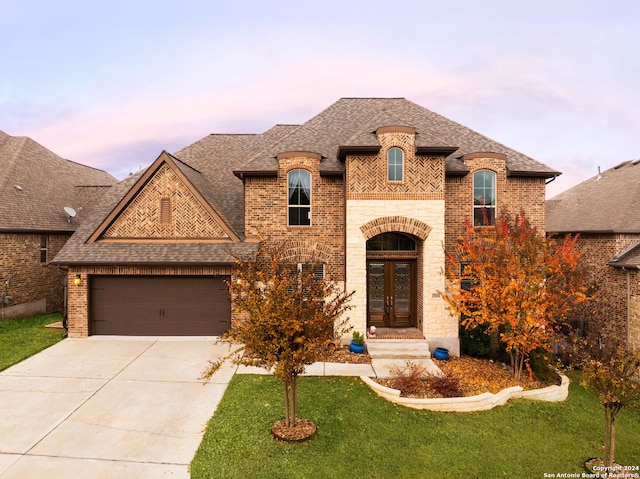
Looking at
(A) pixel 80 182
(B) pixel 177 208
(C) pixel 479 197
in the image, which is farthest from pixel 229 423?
(A) pixel 80 182

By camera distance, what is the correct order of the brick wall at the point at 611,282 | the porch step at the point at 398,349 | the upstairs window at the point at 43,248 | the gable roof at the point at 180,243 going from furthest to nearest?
the upstairs window at the point at 43,248 → the gable roof at the point at 180,243 → the brick wall at the point at 611,282 → the porch step at the point at 398,349

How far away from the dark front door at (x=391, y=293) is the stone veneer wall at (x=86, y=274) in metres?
6.05

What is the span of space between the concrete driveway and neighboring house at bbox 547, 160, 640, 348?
48.4 ft

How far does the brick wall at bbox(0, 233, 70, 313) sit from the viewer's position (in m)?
16.9

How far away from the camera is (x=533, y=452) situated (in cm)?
707

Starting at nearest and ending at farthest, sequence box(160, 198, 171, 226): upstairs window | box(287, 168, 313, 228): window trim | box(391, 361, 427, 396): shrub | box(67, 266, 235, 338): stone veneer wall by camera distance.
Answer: box(391, 361, 427, 396): shrub < box(67, 266, 235, 338): stone veneer wall < box(287, 168, 313, 228): window trim < box(160, 198, 171, 226): upstairs window

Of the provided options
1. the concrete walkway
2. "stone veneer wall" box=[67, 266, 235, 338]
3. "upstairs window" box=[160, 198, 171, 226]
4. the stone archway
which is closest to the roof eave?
the stone archway

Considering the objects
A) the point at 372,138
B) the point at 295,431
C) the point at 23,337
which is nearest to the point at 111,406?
the point at 295,431

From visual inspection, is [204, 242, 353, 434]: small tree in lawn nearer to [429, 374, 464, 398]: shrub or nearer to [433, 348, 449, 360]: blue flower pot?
[429, 374, 464, 398]: shrub

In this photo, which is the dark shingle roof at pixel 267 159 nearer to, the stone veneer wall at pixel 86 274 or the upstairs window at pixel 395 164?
the stone veneer wall at pixel 86 274

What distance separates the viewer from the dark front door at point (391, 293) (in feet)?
46.9

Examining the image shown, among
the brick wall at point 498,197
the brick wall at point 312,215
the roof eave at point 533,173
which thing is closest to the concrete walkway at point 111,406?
the brick wall at point 312,215

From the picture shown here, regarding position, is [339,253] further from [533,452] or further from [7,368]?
[7,368]

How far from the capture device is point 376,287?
47.2ft
